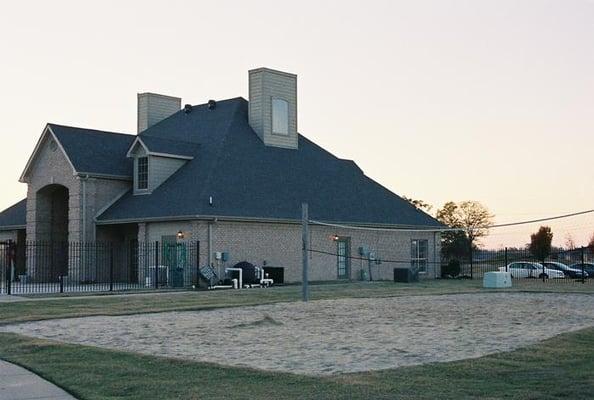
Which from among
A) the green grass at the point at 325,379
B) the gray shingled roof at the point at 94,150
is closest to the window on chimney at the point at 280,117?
the gray shingled roof at the point at 94,150

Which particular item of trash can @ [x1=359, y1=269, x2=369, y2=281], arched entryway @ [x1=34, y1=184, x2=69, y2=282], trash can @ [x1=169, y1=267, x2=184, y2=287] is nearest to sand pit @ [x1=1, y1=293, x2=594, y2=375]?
trash can @ [x1=169, y1=267, x2=184, y2=287]

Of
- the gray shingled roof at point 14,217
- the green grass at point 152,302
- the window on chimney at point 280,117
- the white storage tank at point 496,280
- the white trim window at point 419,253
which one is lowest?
the green grass at point 152,302

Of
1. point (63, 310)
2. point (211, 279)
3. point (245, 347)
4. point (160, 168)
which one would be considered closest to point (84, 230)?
point (160, 168)

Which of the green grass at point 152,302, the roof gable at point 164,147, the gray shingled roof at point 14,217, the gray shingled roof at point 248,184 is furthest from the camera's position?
the gray shingled roof at point 14,217

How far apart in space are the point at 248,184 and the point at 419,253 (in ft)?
41.4

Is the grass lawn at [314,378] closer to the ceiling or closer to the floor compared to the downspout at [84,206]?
closer to the floor

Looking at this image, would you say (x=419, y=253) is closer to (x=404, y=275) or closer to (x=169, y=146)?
(x=404, y=275)

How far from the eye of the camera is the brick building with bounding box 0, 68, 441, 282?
37.1 metres

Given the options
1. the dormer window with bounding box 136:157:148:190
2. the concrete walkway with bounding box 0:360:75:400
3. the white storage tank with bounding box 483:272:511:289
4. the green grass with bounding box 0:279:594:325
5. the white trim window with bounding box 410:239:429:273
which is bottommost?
the concrete walkway with bounding box 0:360:75:400

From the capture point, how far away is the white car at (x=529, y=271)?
1967 inches

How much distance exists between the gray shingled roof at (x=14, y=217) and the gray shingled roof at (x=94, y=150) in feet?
23.4

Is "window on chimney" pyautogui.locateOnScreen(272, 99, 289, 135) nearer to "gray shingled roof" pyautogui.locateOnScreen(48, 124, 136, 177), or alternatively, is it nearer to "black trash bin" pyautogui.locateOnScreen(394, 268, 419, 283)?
"gray shingled roof" pyautogui.locateOnScreen(48, 124, 136, 177)

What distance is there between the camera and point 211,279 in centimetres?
3509

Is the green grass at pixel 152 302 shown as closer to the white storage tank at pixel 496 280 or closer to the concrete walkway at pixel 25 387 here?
the white storage tank at pixel 496 280
